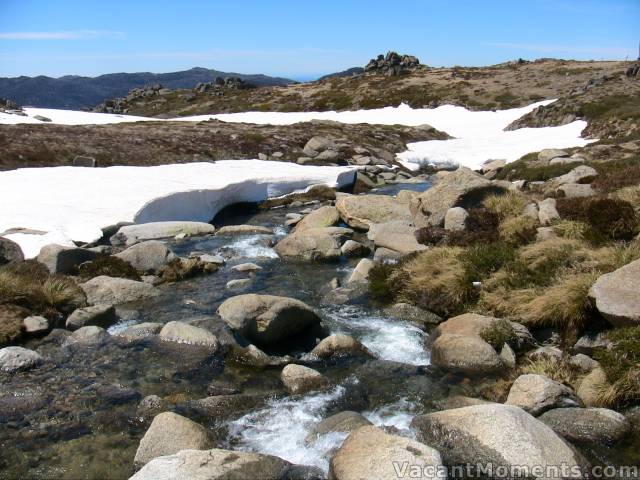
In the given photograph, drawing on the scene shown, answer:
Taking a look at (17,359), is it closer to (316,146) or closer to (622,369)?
(622,369)

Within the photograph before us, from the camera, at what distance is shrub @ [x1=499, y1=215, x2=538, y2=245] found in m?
14.9

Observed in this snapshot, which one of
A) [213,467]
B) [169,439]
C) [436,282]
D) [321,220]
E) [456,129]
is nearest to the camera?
[213,467]

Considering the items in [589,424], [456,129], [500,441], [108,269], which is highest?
[456,129]

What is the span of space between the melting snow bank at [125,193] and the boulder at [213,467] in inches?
458

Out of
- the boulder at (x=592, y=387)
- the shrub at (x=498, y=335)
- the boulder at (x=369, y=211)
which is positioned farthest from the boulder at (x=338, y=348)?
the boulder at (x=369, y=211)

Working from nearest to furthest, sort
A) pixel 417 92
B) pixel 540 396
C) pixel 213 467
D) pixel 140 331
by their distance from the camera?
1. pixel 213 467
2. pixel 540 396
3. pixel 140 331
4. pixel 417 92

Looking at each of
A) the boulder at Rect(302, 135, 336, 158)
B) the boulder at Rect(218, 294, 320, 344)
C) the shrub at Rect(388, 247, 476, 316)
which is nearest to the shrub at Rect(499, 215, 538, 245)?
the shrub at Rect(388, 247, 476, 316)

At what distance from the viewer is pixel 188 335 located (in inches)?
432

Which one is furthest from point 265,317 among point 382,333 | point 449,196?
point 449,196

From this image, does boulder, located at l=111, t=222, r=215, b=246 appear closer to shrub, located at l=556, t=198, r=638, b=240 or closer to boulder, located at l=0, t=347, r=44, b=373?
boulder, located at l=0, t=347, r=44, b=373

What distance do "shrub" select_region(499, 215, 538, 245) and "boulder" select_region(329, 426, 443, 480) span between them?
9751 mm

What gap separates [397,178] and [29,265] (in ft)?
82.6

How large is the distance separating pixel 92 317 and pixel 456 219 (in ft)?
36.8

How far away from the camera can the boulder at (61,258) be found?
14883 millimetres
